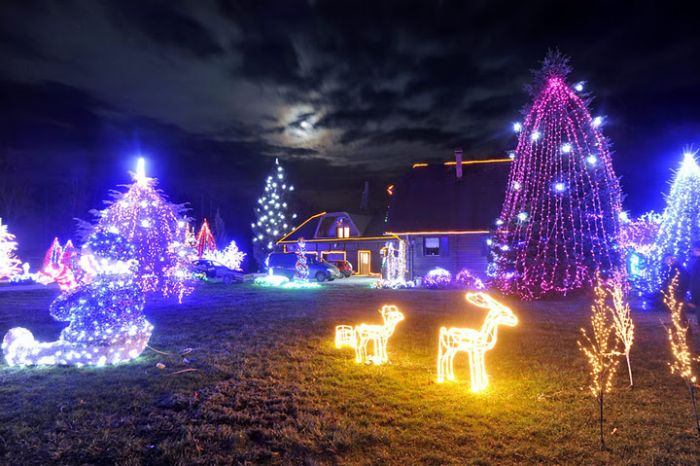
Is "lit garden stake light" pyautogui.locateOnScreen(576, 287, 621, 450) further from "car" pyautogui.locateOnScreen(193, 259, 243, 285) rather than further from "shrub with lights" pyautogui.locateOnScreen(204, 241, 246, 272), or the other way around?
"shrub with lights" pyautogui.locateOnScreen(204, 241, 246, 272)

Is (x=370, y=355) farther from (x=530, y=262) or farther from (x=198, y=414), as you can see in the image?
(x=530, y=262)

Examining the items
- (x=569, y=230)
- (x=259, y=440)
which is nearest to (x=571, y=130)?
(x=569, y=230)

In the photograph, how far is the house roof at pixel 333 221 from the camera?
37469 millimetres

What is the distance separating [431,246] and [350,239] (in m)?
12.9

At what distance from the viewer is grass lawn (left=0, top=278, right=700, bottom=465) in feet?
13.8

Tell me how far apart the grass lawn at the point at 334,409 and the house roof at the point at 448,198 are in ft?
53.7

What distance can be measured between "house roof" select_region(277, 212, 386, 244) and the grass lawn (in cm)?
2807

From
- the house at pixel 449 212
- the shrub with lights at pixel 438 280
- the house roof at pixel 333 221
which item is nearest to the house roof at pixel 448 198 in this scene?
the house at pixel 449 212

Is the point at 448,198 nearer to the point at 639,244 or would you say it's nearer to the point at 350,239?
the point at 639,244

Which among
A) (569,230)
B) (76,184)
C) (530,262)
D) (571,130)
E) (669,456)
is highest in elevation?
(76,184)

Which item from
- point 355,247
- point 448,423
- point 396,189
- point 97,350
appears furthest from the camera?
point 355,247

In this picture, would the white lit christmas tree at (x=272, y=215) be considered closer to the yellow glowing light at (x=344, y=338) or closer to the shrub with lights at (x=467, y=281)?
the shrub with lights at (x=467, y=281)

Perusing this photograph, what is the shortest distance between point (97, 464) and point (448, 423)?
374 cm

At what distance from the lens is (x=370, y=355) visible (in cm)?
820
